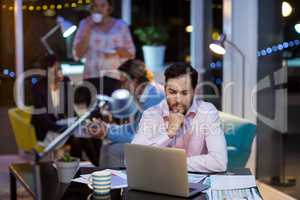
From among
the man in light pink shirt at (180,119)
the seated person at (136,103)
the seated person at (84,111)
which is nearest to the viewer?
the man in light pink shirt at (180,119)

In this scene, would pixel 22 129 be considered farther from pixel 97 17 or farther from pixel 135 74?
pixel 97 17

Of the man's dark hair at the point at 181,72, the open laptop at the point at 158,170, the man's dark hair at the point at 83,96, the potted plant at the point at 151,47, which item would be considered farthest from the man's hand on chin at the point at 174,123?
the potted plant at the point at 151,47

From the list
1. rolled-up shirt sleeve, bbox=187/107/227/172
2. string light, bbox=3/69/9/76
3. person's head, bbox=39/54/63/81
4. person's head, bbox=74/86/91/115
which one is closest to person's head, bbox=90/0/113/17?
person's head, bbox=39/54/63/81

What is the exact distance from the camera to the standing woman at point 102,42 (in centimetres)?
593

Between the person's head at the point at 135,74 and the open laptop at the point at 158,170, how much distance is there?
95.0 inches

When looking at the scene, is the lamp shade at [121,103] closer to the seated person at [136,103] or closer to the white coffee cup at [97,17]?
the seated person at [136,103]

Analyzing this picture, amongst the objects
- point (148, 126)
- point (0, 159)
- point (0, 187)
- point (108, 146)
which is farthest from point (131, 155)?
point (0, 159)

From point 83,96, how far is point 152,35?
1.40 m

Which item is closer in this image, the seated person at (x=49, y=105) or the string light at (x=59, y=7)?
the seated person at (x=49, y=105)

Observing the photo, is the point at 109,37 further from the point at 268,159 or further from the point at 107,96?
the point at 268,159

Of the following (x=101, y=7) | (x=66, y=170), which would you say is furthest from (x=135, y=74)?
(x=66, y=170)

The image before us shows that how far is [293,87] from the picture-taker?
6020 mm

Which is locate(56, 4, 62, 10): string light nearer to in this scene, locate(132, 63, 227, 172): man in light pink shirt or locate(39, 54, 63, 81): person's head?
locate(39, 54, 63, 81): person's head

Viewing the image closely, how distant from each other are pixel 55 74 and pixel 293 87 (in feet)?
8.48
